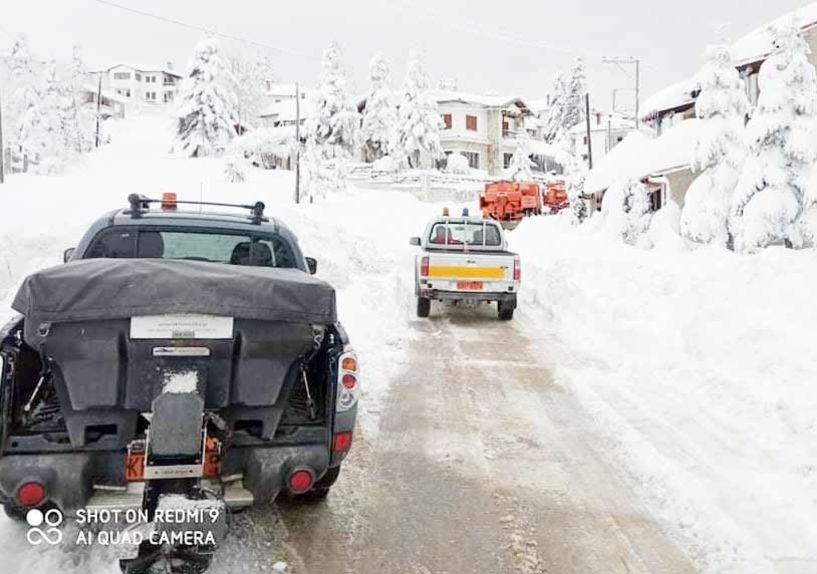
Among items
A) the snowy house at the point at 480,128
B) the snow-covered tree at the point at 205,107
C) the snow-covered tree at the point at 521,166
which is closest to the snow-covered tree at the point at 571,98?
the snowy house at the point at 480,128

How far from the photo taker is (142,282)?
3.89m

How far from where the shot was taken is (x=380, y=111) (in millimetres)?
62125

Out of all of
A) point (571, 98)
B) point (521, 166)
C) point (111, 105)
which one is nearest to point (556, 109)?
point (571, 98)

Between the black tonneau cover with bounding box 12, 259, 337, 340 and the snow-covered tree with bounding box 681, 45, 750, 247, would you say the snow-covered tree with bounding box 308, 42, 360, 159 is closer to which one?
the snow-covered tree with bounding box 681, 45, 750, 247

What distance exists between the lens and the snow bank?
16.1 ft

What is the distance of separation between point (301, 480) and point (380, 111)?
60215 millimetres

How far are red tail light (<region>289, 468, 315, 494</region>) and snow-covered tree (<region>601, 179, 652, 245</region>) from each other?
25610 mm

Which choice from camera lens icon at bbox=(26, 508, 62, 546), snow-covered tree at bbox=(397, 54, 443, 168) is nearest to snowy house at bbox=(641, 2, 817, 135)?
camera lens icon at bbox=(26, 508, 62, 546)

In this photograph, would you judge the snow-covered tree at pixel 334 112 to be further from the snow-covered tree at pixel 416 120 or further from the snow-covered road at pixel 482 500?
the snow-covered road at pixel 482 500

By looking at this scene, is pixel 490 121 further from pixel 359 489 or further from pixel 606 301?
pixel 359 489

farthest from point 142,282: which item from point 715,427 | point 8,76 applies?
point 8,76

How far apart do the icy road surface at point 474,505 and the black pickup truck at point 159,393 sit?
2.42ft

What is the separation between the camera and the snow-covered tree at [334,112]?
5478cm

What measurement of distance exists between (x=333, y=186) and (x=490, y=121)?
30.8 m
